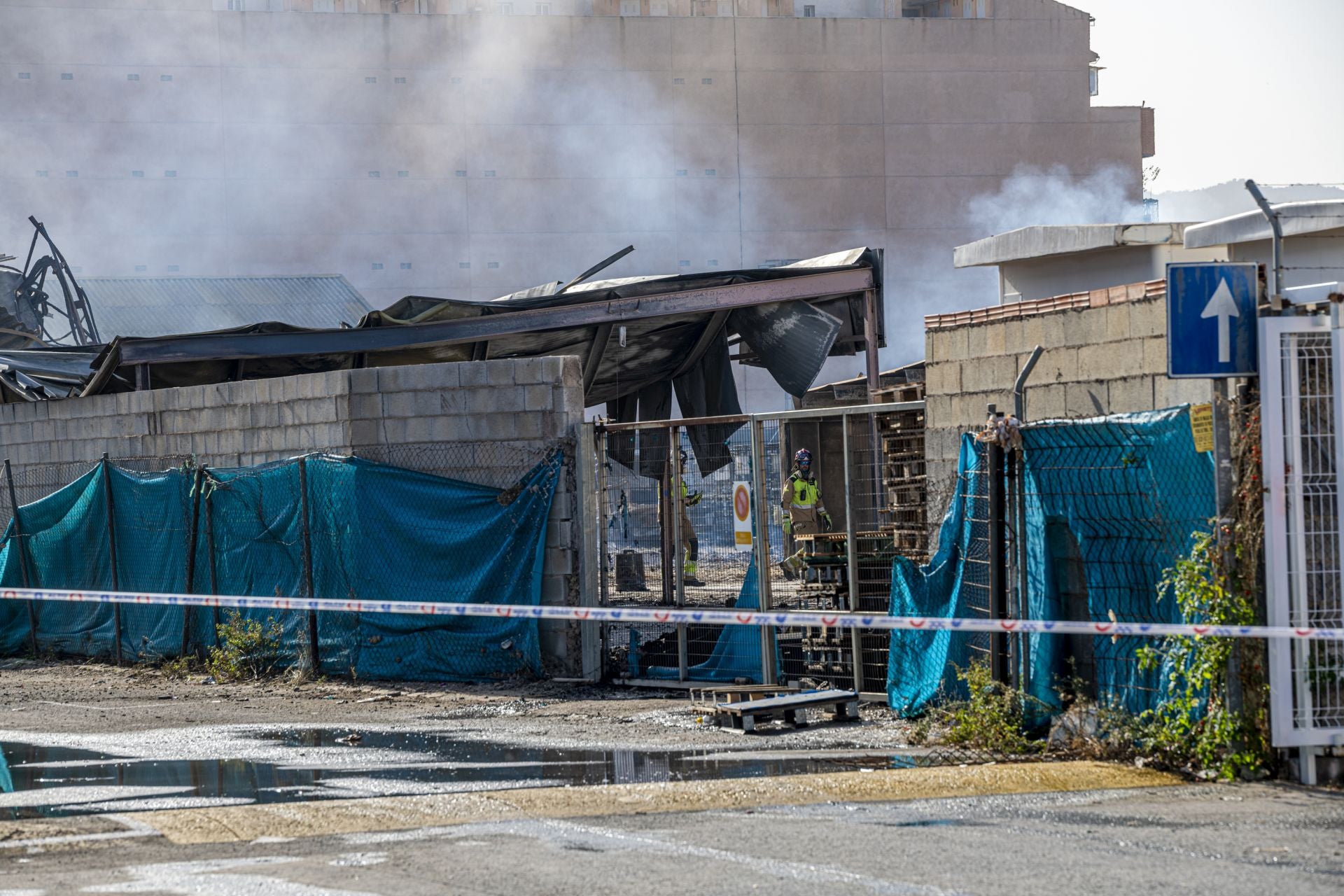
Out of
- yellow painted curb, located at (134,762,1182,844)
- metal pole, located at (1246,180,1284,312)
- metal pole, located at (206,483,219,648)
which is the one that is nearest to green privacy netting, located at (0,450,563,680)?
metal pole, located at (206,483,219,648)

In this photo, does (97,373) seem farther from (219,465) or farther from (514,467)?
(514,467)

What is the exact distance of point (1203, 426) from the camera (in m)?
7.04

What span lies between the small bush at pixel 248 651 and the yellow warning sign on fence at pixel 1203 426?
8.34 metres

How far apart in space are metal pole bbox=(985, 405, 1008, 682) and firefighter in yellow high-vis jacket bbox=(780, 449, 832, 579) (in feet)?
15.4

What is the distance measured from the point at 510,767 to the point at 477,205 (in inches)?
1923

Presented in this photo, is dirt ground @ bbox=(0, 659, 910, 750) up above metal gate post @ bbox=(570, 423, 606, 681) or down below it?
below

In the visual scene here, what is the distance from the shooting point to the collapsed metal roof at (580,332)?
14883 mm

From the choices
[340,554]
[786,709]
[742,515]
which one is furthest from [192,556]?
[786,709]

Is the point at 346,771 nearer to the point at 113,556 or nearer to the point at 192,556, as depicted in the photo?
the point at 192,556

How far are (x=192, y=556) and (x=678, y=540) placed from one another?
518 cm

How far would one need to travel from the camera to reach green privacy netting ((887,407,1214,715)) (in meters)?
7.37

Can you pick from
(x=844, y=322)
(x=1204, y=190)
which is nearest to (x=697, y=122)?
(x=1204, y=190)

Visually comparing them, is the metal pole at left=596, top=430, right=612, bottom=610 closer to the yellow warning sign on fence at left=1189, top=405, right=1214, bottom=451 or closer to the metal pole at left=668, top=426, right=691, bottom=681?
the metal pole at left=668, top=426, right=691, bottom=681

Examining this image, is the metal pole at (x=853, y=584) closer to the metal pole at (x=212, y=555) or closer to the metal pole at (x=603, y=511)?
the metal pole at (x=603, y=511)
